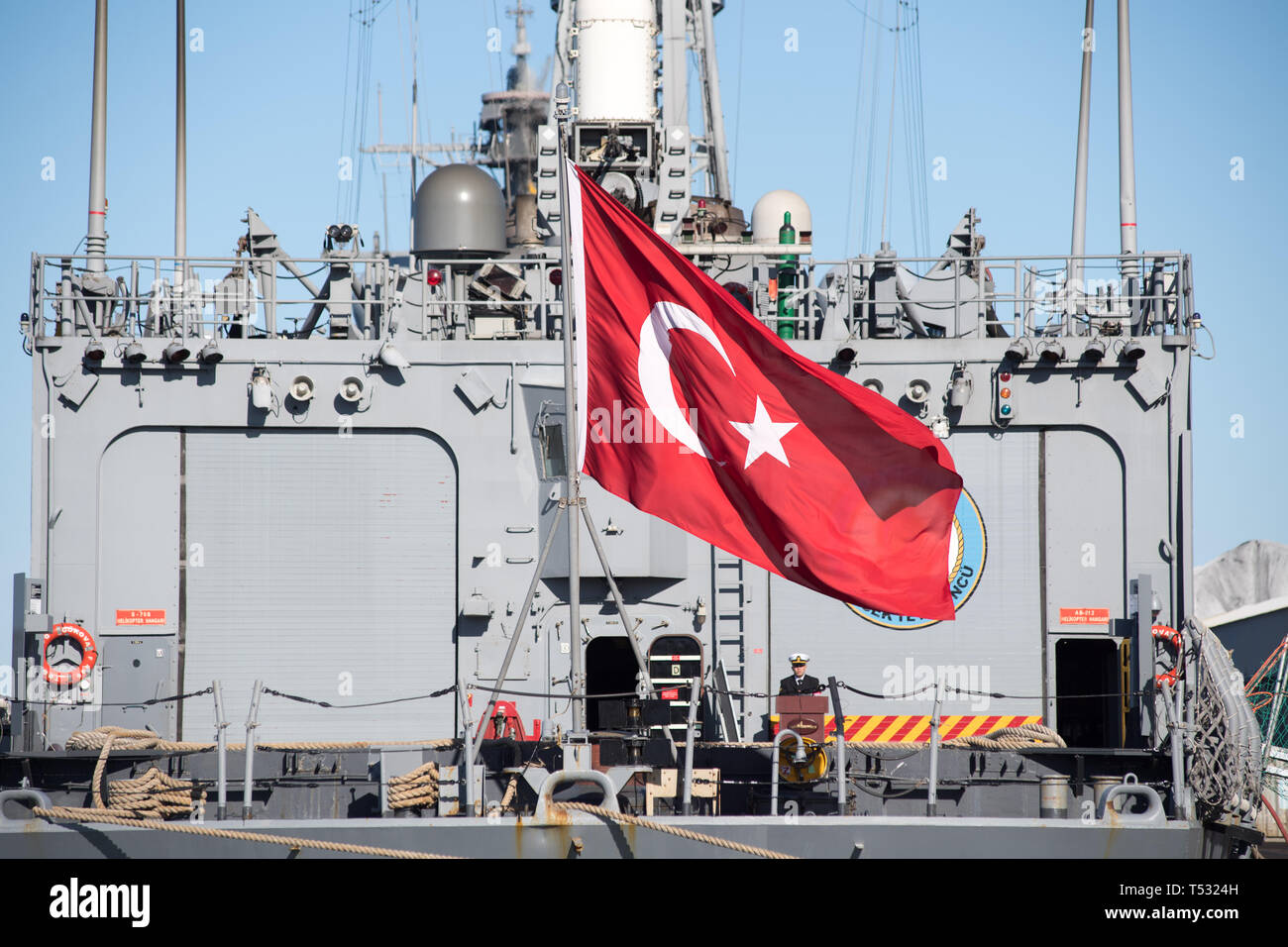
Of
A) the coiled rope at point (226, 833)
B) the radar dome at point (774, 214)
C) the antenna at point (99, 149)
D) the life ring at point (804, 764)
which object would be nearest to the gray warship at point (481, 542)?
the antenna at point (99, 149)

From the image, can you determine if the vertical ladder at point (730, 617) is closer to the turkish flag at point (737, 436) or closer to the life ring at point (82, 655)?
the turkish flag at point (737, 436)

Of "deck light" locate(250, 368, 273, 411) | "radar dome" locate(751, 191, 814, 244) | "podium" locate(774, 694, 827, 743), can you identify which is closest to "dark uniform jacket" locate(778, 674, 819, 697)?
"podium" locate(774, 694, 827, 743)

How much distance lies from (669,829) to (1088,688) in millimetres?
6747

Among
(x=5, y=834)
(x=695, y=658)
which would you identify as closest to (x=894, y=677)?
(x=695, y=658)

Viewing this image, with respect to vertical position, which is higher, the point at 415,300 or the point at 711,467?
the point at 415,300

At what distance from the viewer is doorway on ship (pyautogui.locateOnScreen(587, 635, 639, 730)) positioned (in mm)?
15430

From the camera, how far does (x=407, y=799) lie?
11172mm

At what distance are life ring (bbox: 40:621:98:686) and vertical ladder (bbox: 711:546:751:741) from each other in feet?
17.8

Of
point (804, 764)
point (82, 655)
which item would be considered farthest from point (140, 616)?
point (804, 764)

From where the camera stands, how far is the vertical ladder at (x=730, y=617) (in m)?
13.7

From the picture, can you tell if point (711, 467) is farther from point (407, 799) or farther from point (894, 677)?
point (894, 677)

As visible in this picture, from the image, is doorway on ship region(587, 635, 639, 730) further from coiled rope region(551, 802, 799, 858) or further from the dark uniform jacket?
coiled rope region(551, 802, 799, 858)

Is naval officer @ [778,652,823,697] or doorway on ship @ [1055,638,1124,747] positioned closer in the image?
naval officer @ [778,652,823,697]
